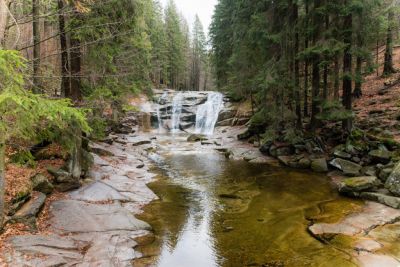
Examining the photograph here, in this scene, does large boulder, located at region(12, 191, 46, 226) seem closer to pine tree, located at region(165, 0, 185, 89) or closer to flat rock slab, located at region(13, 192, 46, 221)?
flat rock slab, located at region(13, 192, 46, 221)

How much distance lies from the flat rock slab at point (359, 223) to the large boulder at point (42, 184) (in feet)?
23.4

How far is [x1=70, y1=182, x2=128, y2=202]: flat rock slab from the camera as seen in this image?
9.95 metres

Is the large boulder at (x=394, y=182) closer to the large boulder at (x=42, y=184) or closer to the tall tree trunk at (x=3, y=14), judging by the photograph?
the large boulder at (x=42, y=184)

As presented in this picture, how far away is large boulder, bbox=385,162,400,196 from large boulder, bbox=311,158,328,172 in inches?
152

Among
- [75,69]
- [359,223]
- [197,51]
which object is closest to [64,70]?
[75,69]

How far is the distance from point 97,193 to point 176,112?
2368 cm

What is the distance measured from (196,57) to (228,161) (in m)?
51.2

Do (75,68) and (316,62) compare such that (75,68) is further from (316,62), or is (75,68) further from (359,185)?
(359,185)

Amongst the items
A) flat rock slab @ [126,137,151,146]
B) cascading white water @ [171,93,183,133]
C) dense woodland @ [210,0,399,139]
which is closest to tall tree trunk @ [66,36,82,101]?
dense woodland @ [210,0,399,139]

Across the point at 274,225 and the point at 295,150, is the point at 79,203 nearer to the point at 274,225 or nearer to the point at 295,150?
the point at 274,225

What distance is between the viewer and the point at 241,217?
9680mm

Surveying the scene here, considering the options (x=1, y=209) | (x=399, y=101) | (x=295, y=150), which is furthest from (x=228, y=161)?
(x=1, y=209)

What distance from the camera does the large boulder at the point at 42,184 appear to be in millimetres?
8710

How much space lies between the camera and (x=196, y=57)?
6681 centimetres
